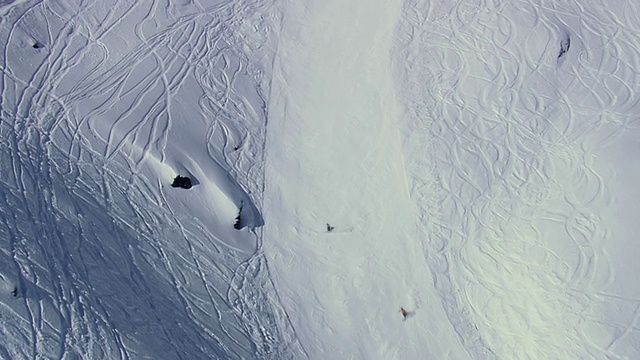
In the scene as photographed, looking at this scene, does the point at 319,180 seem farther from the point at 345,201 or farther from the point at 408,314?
the point at 408,314

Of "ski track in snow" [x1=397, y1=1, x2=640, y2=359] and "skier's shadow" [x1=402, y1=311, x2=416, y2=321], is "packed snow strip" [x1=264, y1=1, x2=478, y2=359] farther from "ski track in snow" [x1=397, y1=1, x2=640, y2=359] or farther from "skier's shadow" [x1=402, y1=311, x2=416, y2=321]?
"ski track in snow" [x1=397, y1=1, x2=640, y2=359]

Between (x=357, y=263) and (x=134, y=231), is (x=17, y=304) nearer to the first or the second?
(x=134, y=231)

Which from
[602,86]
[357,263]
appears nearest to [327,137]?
[357,263]

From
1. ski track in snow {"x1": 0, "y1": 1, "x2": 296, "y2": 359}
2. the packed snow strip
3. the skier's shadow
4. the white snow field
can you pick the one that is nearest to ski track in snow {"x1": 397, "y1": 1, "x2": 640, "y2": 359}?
the white snow field

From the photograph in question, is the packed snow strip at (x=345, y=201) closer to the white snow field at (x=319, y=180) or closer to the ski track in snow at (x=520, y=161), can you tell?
the white snow field at (x=319, y=180)

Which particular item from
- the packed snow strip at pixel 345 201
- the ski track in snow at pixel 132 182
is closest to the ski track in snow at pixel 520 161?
the packed snow strip at pixel 345 201

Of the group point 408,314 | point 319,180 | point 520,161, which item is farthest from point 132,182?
point 520,161
